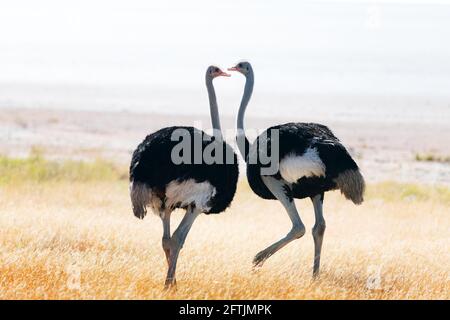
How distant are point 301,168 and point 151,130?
83.3ft

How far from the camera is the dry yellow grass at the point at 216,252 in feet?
24.8

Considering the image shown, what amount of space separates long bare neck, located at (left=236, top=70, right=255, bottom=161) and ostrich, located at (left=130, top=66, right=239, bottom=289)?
120cm

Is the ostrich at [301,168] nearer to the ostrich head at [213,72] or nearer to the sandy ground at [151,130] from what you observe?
the ostrich head at [213,72]

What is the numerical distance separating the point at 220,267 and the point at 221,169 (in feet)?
3.97

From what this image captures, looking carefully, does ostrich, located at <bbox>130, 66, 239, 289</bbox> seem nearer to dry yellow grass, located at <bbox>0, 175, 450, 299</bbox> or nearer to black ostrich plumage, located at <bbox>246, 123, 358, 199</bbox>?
dry yellow grass, located at <bbox>0, 175, 450, 299</bbox>

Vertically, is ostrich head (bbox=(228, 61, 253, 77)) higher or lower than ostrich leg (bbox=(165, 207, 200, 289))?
higher

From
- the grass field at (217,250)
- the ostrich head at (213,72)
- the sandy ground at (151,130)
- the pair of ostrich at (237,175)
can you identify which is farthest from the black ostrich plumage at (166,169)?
the sandy ground at (151,130)

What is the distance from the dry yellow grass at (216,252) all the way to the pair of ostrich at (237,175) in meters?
0.39

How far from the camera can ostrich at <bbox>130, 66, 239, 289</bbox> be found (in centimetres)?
749

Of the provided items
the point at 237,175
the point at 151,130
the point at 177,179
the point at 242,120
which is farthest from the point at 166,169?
the point at 151,130

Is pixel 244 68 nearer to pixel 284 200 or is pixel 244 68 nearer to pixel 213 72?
pixel 213 72

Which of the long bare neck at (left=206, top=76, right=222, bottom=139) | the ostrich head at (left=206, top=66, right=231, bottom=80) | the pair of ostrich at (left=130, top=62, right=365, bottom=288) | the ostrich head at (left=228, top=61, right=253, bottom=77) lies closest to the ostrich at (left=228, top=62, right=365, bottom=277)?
the pair of ostrich at (left=130, top=62, right=365, bottom=288)

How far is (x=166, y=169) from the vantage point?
748cm
